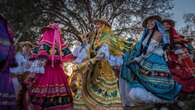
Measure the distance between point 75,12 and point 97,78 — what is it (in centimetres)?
1440

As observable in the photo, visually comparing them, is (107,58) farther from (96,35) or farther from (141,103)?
(141,103)

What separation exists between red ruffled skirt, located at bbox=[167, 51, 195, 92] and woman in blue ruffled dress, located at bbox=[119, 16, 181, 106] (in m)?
0.87

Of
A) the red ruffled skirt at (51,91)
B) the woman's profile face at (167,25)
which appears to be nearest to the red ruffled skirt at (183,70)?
the woman's profile face at (167,25)


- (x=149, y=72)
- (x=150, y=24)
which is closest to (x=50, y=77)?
(x=149, y=72)

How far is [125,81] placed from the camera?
28.9 ft

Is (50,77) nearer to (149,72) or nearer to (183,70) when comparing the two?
(149,72)

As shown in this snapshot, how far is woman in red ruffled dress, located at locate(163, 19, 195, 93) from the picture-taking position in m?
8.98

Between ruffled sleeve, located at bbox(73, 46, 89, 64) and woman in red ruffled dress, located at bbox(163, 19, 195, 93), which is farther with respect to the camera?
ruffled sleeve, located at bbox(73, 46, 89, 64)

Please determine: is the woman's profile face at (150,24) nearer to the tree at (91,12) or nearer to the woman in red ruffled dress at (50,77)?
the woman in red ruffled dress at (50,77)

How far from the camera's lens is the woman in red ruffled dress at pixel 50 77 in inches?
328

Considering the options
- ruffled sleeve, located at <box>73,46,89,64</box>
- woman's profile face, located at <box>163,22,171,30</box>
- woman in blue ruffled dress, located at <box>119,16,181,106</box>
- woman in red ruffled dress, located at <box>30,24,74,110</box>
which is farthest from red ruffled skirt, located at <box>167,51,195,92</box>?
woman in red ruffled dress, located at <box>30,24,74,110</box>

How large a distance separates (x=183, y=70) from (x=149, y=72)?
1420mm

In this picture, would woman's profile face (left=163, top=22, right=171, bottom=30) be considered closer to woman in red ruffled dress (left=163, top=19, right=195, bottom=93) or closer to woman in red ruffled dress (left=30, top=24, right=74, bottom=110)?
woman in red ruffled dress (left=163, top=19, right=195, bottom=93)

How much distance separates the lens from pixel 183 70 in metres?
9.18
